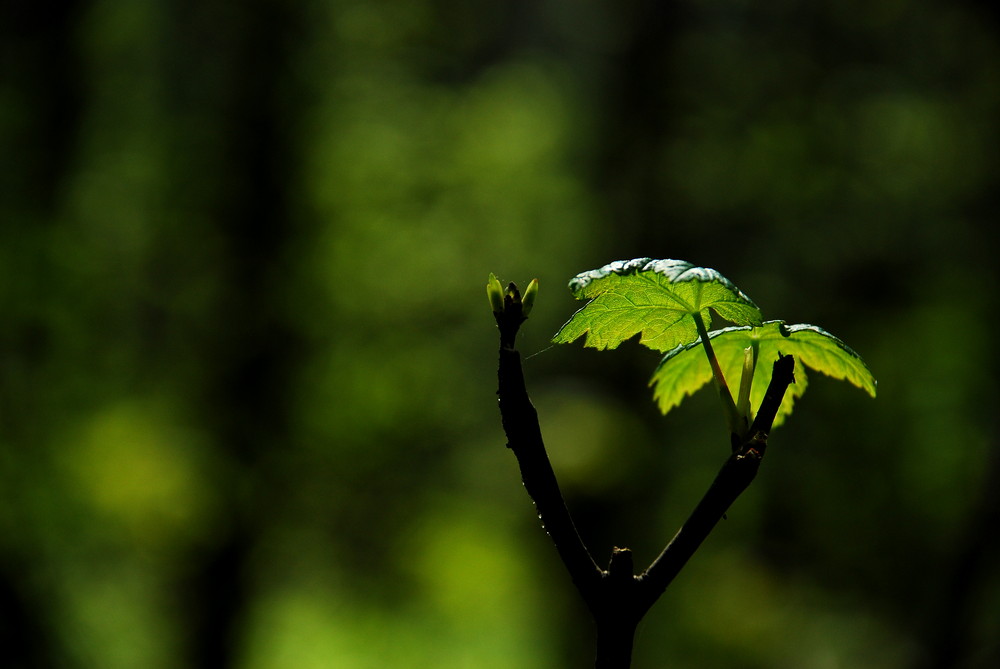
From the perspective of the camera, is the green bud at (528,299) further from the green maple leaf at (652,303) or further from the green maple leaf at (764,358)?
the green maple leaf at (764,358)

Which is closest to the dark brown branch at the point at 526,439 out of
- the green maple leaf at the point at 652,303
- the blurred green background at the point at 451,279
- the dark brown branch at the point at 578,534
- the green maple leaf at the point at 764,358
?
the dark brown branch at the point at 578,534

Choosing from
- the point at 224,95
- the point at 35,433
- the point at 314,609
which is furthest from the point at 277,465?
the point at 224,95

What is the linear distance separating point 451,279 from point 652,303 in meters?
6.09

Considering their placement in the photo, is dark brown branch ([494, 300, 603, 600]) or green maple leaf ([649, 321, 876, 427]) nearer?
dark brown branch ([494, 300, 603, 600])

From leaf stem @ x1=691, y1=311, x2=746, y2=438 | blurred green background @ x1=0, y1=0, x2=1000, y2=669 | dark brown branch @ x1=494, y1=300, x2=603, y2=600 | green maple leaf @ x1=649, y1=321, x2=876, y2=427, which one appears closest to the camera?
dark brown branch @ x1=494, y1=300, x2=603, y2=600

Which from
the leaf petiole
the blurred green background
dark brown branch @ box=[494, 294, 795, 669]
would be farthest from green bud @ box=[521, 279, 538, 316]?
the blurred green background

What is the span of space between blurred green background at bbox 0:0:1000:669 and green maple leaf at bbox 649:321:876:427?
15.3ft

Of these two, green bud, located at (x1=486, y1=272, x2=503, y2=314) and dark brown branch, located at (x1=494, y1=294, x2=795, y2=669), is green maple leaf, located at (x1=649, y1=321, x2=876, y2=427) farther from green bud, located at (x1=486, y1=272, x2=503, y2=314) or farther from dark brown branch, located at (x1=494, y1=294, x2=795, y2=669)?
green bud, located at (x1=486, y1=272, x2=503, y2=314)

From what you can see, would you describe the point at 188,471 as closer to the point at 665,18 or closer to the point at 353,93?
the point at 353,93

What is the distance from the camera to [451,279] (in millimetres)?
6973

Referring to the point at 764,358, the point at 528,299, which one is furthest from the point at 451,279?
the point at 528,299

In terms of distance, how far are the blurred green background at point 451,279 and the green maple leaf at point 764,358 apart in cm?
467

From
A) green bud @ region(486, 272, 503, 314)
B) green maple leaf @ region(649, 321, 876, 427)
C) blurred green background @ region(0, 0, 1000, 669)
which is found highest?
blurred green background @ region(0, 0, 1000, 669)

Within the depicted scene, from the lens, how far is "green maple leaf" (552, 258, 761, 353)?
0.84m
